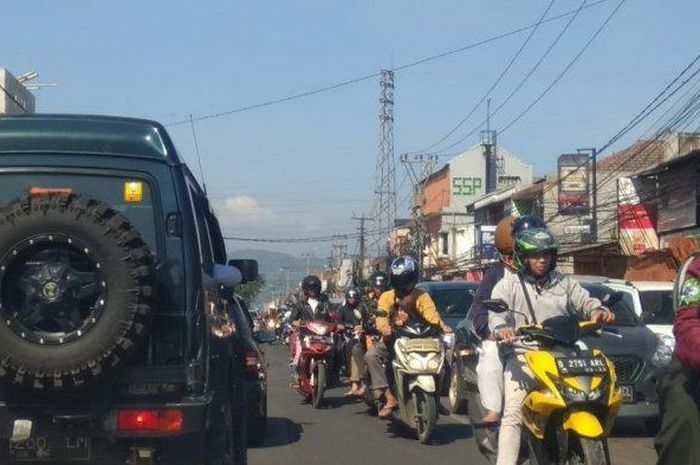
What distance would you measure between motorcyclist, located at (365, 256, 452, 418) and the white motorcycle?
0.58ft

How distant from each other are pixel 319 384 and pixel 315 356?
397 mm

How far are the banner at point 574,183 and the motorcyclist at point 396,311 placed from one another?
1386 inches

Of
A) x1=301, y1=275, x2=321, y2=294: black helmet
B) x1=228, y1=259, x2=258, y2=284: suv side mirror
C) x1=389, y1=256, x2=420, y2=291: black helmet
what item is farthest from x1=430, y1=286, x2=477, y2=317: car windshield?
x1=228, y1=259, x2=258, y2=284: suv side mirror

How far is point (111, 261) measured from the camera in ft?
18.4

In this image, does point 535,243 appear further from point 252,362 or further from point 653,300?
point 653,300

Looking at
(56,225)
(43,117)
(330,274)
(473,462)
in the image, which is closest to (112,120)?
(43,117)

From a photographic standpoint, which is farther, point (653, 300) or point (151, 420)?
point (653, 300)

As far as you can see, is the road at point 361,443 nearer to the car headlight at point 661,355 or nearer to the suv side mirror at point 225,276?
the car headlight at point 661,355

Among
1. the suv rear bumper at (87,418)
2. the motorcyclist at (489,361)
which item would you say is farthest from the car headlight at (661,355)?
the suv rear bumper at (87,418)

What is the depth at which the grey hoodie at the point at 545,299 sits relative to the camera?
669 centimetres

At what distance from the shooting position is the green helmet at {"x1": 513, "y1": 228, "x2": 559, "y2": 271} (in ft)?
21.4

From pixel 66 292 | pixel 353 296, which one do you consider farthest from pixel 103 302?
pixel 353 296

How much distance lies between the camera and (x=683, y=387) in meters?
5.50

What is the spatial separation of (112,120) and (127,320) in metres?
1.34
